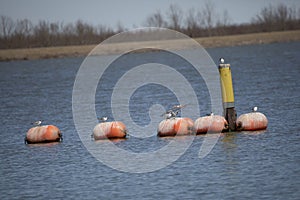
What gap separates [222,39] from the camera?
448 feet

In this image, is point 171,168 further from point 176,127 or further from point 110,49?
point 110,49

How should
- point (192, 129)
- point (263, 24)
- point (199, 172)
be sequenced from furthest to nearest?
point (263, 24)
point (192, 129)
point (199, 172)

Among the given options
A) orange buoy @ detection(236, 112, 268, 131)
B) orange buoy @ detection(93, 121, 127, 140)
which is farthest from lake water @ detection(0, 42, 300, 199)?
orange buoy @ detection(93, 121, 127, 140)

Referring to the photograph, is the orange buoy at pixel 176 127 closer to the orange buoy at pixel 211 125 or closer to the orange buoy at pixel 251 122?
the orange buoy at pixel 211 125

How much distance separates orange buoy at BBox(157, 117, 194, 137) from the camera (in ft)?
87.0

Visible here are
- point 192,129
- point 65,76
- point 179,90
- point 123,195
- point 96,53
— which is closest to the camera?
point 123,195

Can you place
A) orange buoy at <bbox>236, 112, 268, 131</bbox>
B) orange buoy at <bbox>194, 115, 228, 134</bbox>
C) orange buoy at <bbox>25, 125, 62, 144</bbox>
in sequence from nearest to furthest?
orange buoy at <bbox>194, 115, 228, 134</bbox>
orange buoy at <bbox>236, 112, 268, 131</bbox>
orange buoy at <bbox>25, 125, 62, 144</bbox>

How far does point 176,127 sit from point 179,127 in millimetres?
122

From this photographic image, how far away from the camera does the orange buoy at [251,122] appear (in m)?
26.5

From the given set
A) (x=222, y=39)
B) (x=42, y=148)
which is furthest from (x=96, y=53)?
(x=42, y=148)

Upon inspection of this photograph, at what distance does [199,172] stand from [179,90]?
26782 millimetres

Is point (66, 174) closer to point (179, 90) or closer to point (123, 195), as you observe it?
point (123, 195)

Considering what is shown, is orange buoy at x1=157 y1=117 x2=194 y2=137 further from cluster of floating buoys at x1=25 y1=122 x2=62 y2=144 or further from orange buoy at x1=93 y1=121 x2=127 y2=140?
cluster of floating buoys at x1=25 y1=122 x2=62 y2=144

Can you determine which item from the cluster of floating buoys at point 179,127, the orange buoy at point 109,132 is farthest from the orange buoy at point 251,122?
the orange buoy at point 109,132
